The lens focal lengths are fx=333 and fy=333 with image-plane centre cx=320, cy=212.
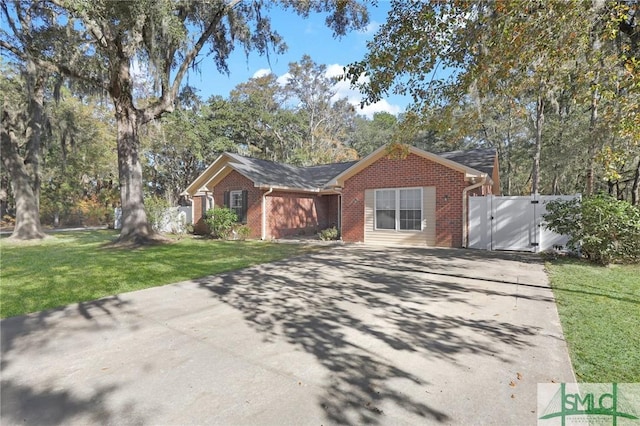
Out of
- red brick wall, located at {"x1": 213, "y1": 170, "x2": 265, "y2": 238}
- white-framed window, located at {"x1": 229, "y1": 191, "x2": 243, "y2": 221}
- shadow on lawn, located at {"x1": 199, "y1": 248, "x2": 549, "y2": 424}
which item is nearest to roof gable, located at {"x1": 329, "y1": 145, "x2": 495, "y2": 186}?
red brick wall, located at {"x1": 213, "y1": 170, "x2": 265, "y2": 238}

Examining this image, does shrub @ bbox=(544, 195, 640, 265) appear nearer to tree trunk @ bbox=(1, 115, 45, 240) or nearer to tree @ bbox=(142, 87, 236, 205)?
tree trunk @ bbox=(1, 115, 45, 240)

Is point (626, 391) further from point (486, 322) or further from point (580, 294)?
point (580, 294)

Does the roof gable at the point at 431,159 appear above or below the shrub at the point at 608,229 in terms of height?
above

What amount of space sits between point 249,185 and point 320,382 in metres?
13.8

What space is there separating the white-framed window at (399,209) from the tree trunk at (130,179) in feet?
30.7

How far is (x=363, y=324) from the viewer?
4.42 m

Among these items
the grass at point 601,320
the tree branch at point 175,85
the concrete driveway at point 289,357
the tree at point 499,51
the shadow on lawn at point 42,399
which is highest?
the tree branch at point 175,85

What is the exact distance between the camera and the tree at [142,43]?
10.4 m

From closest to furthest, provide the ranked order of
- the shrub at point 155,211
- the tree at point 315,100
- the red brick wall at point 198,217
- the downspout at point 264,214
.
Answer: the downspout at point 264,214, the shrub at point 155,211, the red brick wall at point 198,217, the tree at point 315,100

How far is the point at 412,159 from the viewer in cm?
1266

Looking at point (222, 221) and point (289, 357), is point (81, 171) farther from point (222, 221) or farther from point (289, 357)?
point (289, 357)

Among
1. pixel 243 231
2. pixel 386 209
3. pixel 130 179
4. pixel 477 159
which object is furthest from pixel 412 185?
pixel 130 179

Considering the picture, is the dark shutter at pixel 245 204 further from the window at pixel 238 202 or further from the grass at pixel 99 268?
the grass at pixel 99 268

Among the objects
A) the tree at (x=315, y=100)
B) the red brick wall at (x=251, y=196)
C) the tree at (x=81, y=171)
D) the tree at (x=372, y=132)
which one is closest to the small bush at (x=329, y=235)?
the red brick wall at (x=251, y=196)
